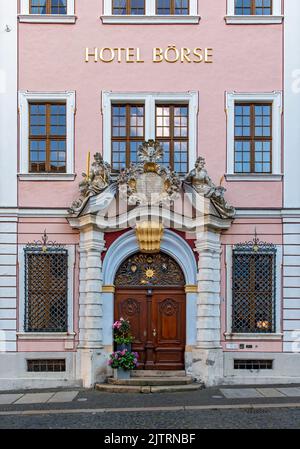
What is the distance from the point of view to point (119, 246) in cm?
1708

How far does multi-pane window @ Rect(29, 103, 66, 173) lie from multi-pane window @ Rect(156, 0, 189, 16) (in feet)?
12.1

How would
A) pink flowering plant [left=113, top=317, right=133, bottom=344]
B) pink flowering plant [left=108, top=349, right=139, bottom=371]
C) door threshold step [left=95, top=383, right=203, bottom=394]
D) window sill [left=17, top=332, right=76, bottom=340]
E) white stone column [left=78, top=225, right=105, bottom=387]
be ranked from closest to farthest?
door threshold step [left=95, top=383, right=203, bottom=394]
pink flowering plant [left=108, top=349, right=139, bottom=371]
white stone column [left=78, top=225, right=105, bottom=387]
pink flowering plant [left=113, top=317, right=133, bottom=344]
window sill [left=17, top=332, right=76, bottom=340]

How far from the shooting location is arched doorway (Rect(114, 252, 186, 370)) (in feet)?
56.2

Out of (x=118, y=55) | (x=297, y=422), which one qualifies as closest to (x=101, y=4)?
(x=118, y=55)

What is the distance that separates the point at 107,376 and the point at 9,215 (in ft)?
16.0

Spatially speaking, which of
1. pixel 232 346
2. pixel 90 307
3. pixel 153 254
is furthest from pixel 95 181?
pixel 232 346

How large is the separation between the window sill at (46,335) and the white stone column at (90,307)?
32 cm

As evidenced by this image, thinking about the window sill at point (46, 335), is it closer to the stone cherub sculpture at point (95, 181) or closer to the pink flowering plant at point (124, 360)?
the pink flowering plant at point (124, 360)

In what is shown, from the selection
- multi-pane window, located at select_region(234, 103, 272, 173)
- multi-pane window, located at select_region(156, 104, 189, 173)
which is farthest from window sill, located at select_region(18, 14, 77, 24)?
multi-pane window, located at select_region(234, 103, 272, 173)

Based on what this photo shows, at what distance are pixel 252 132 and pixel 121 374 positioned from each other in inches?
285

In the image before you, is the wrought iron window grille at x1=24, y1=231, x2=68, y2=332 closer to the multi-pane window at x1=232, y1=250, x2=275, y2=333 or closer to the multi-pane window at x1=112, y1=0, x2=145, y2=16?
the multi-pane window at x1=232, y1=250, x2=275, y2=333

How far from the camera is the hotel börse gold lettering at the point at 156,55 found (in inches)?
690

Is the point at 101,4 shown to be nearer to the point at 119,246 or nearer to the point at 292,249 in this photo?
the point at 119,246

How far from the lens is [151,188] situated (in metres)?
16.9
